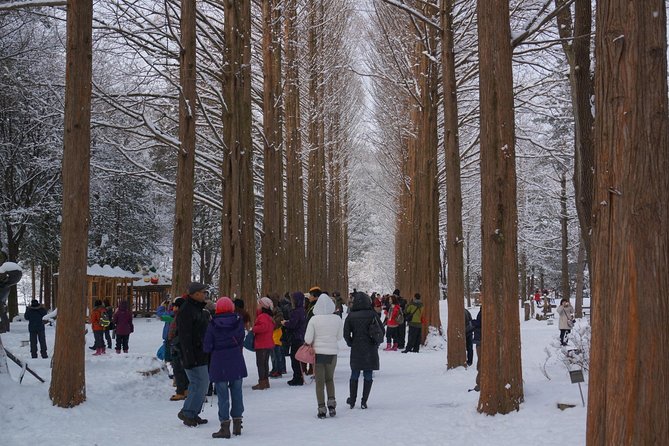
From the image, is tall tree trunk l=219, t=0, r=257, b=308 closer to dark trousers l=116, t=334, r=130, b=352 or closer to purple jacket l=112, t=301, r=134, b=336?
purple jacket l=112, t=301, r=134, b=336

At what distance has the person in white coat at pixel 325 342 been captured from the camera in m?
9.30

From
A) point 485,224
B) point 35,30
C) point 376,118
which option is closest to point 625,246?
point 485,224

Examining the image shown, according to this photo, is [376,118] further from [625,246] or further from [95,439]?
[625,246]

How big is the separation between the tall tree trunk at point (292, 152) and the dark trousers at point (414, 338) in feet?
22.3

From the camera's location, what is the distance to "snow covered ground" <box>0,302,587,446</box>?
7598 millimetres

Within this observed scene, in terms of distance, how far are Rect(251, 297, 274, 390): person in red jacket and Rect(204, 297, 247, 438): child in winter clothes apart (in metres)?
3.41

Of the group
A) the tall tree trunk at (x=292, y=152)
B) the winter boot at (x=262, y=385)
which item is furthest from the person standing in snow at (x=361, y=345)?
the tall tree trunk at (x=292, y=152)

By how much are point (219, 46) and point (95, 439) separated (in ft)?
39.2

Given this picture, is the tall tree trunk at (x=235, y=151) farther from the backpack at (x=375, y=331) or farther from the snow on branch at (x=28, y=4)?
the backpack at (x=375, y=331)

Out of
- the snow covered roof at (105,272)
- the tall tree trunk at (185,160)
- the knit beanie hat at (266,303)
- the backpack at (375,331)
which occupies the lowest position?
the backpack at (375,331)

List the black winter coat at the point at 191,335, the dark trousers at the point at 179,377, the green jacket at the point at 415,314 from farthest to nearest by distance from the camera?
the green jacket at the point at 415,314 < the dark trousers at the point at 179,377 < the black winter coat at the point at 191,335

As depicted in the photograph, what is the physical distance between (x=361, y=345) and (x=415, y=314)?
9956 mm

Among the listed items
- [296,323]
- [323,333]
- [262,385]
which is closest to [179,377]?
[262,385]

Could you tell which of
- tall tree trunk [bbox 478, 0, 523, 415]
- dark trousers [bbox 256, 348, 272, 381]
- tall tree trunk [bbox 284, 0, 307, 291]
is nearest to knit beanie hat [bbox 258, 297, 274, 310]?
dark trousers [bbox 256, 348, 272, 381]
